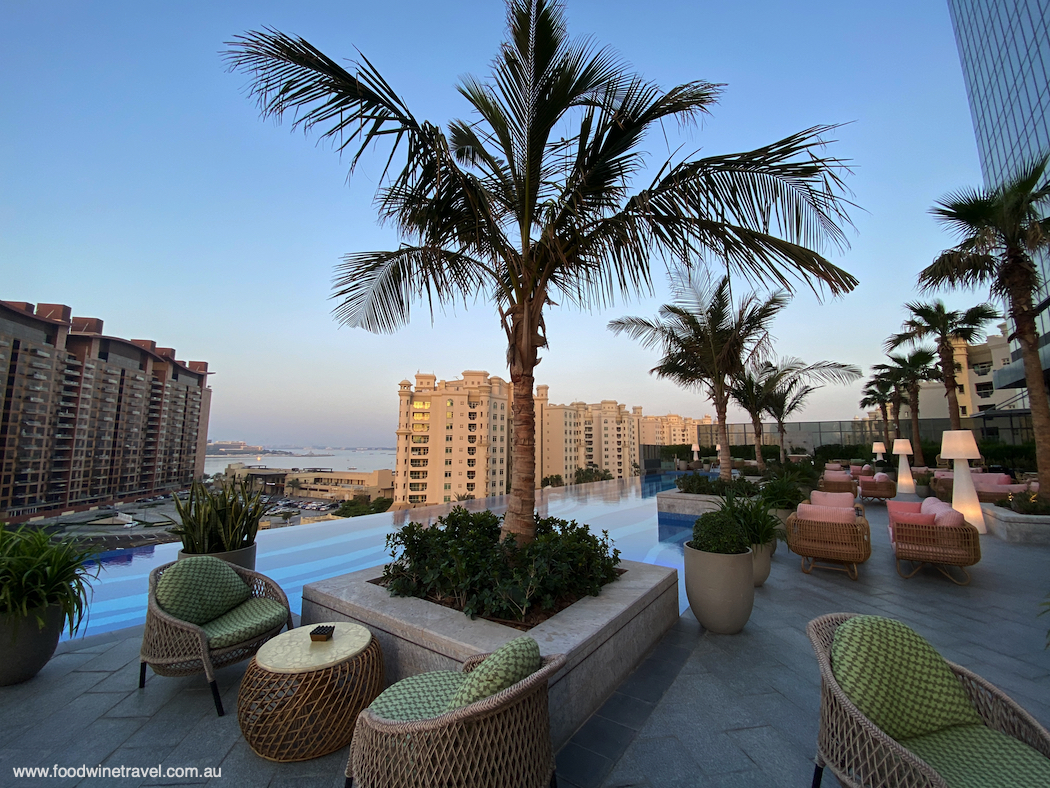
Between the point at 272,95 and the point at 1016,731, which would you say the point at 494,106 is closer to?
the point at 272,95

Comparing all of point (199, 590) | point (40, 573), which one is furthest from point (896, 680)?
point (40, 573)

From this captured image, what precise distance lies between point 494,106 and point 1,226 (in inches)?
774

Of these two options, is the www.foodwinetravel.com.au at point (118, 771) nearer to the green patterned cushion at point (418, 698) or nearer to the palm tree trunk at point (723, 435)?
the green patterned cushion at point (418, 698)

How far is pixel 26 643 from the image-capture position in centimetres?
243

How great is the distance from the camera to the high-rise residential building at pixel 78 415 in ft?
38.4

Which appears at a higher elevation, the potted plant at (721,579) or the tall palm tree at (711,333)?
the tall palm tree at (711,333)

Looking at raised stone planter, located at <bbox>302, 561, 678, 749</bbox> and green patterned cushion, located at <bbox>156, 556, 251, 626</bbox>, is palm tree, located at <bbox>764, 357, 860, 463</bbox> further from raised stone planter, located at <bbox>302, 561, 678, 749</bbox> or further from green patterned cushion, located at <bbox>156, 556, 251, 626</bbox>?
green patterned cushion, located at <bbox>156, 556, 251, 626</bbox>

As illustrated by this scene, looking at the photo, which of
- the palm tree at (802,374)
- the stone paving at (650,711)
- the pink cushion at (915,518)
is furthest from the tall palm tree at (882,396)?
the stone paving at (650,711)

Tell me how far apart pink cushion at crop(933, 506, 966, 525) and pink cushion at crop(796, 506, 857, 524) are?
721 mm

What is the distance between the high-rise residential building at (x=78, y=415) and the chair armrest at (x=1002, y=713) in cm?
1426

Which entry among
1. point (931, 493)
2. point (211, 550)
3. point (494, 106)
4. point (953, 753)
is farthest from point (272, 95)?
point (931, 493)

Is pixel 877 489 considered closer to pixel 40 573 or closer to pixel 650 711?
pixel 650 711

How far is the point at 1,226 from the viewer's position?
1322 centimetres

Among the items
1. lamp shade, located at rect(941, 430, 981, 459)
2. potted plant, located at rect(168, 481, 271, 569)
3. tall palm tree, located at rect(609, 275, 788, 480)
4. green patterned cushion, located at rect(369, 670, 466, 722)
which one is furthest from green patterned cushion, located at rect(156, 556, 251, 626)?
lamp shade, located at rect(941, 430, 981, 459)
